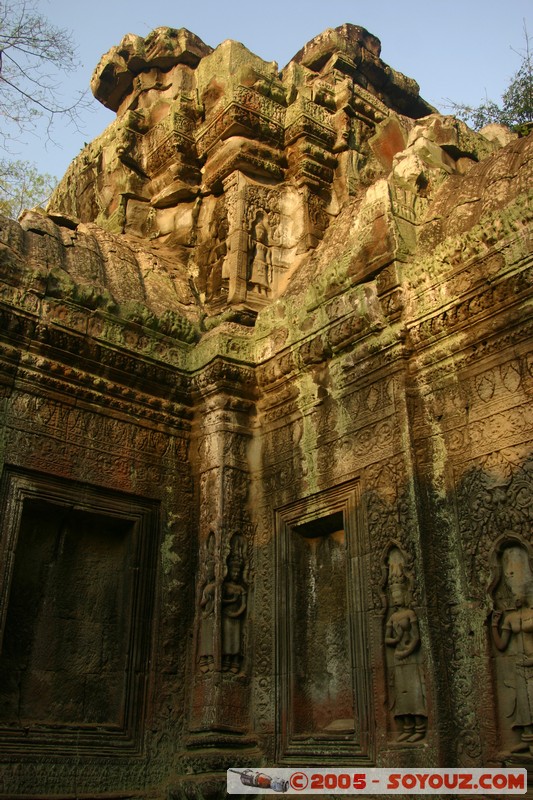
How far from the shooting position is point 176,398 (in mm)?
8328

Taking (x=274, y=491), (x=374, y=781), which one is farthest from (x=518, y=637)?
(x=274, y=491)

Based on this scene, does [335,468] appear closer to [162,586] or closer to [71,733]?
[162,586]

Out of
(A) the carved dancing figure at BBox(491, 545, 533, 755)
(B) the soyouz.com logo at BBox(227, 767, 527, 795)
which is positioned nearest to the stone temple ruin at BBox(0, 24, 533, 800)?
(A) the carved dancing figure at BBox(491, 545, 533, 755)

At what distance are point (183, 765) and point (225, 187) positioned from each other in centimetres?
700

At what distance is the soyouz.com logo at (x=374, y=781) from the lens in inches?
190

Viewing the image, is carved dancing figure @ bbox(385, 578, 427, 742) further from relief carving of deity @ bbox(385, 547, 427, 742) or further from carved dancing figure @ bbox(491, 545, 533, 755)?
carved dancing figure @ bbox(491, 545, 533, 755)

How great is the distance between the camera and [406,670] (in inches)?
221

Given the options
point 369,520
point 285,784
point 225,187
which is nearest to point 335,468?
point 369,520

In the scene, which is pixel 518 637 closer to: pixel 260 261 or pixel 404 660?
pixel 404 660

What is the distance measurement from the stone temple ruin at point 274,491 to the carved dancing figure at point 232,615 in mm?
24

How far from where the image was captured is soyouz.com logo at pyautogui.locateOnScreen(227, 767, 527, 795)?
482cm

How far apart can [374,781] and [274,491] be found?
2.97m

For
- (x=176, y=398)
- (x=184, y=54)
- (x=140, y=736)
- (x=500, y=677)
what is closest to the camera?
(x=500, y=677)

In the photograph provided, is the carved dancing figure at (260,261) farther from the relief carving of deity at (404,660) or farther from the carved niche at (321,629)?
the relief carving of deity at (404,660)
